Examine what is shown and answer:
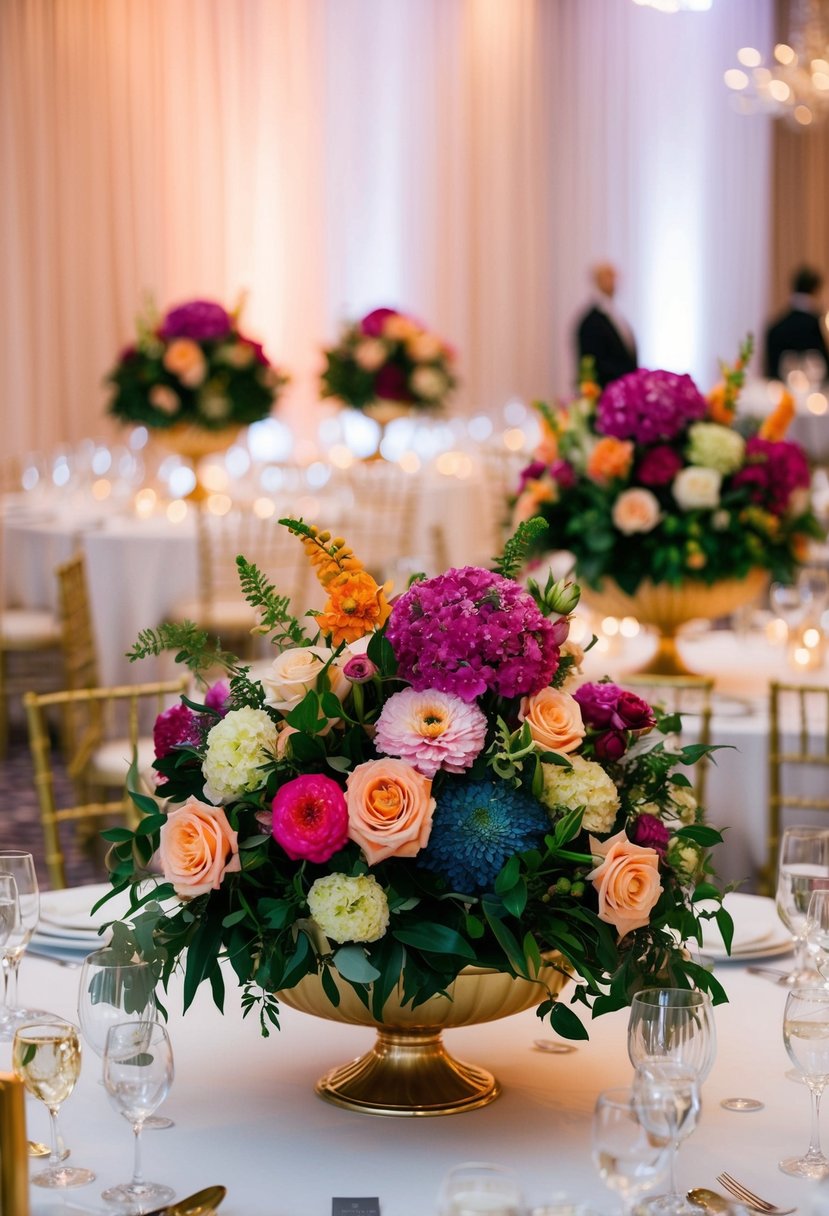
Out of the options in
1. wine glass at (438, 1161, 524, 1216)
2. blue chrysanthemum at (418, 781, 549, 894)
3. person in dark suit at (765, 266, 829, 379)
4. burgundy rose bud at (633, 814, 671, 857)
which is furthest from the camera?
person in dark suit at (765, 266, 829, 379)

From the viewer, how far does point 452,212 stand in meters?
11.9

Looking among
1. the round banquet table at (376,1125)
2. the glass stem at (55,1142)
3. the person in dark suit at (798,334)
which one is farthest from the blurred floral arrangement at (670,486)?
the person in dark suit at (798,334)

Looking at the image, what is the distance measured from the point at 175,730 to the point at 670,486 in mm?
2037

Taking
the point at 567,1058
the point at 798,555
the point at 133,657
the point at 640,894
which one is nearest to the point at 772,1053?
the point at 567,1058

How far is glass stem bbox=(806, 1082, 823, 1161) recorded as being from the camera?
1671 mm

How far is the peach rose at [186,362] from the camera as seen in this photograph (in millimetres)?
6277

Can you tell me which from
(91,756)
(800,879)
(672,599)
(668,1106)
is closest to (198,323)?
(91,756)

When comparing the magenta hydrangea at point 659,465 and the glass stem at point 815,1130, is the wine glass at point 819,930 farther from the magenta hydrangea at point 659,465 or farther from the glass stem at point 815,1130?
the magenta hydrangea at point 659,465

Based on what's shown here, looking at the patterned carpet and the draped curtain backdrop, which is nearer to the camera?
the patterned carpet

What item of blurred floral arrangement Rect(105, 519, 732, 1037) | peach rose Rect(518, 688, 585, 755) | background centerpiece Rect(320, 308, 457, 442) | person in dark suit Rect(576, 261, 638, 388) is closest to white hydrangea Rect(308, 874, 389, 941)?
blurred floral arrangement Rect(105, 519, 732, 1037)

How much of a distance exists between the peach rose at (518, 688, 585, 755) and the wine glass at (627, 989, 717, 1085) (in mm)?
259

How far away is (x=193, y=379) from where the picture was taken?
631 centimetres

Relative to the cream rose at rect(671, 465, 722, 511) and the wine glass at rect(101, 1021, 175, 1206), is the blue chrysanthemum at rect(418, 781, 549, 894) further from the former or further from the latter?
the cream rose at rect(671, 465, 722, 511)

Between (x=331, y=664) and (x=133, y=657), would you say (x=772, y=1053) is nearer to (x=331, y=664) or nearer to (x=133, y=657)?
(x=331, y=664)
